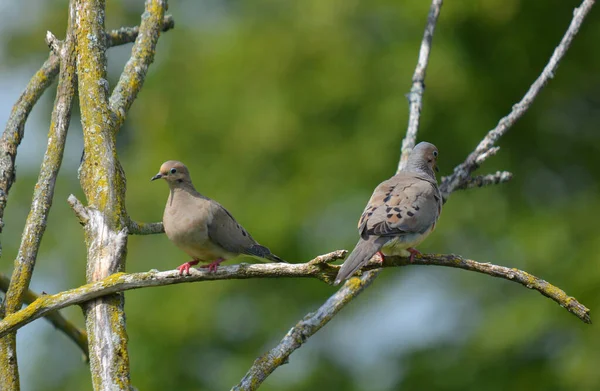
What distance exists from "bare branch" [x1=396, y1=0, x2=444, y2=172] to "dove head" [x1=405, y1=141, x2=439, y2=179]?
5 cm

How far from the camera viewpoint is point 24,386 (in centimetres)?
1341

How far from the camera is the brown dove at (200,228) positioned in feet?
17.5

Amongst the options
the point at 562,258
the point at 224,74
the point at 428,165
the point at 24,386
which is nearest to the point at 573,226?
the point at 562,258

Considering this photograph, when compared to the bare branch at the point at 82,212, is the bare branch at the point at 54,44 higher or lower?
higher

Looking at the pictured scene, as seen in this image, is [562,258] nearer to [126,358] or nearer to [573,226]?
[573,226]

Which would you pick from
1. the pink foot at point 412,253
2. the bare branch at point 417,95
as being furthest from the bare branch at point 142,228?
the bare branch at point 417,95

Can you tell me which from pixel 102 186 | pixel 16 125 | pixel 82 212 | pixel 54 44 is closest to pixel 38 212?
pixel 82 212

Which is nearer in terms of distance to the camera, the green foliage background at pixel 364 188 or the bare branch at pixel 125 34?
the bare branch at pixel 125 34

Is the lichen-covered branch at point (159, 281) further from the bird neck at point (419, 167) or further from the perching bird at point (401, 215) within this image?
the bird neck at point (419, 167)

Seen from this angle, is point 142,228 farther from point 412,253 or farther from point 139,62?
point 412,253

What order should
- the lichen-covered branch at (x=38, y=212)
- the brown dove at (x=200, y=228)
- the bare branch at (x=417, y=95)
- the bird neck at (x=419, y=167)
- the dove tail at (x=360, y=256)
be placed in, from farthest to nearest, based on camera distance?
the bird neck at (x=419, y=167), the bare branch at (x=417, y=95), the brown dove at (x=200, y=228), the dove tail at (x=360, y=256), the lichen-covered branch at (x=38, y=212)

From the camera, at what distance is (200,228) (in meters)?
5.38

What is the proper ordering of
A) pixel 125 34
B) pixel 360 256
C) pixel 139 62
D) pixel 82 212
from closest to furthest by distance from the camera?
pixel 82 212
pixel 360 256
pixel 139 62
pixel 125 34

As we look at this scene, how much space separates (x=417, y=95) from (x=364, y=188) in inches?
229
